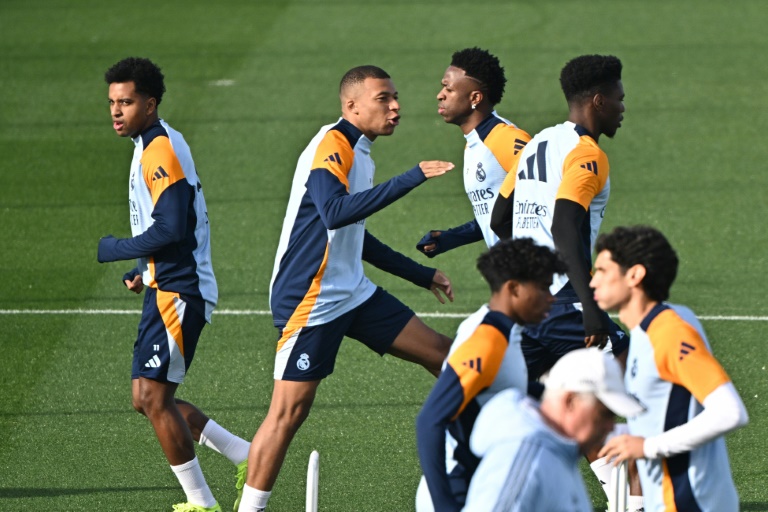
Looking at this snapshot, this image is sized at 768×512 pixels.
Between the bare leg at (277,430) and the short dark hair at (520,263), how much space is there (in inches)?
75.3

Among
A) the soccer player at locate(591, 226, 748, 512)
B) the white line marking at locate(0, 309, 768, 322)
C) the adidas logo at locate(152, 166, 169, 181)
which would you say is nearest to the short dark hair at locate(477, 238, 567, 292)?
the soccer player at locate(591, 226, 748, 512)

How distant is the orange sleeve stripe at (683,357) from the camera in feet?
13.9

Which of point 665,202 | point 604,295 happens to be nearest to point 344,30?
Result: point 665,202

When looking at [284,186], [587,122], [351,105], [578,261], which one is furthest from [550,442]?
[284,186]

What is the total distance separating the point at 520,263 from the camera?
4.49 metres

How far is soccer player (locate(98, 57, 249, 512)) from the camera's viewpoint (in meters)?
6.36

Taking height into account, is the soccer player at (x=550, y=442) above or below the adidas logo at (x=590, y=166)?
below

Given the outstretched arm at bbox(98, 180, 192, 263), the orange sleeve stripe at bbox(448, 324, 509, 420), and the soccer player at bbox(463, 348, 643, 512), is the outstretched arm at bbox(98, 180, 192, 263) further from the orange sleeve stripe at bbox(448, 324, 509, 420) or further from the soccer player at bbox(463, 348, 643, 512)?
the soccer player at bbox(463, 348, 643, 512)

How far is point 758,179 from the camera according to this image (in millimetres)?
12977

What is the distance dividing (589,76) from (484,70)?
1010 millimetres

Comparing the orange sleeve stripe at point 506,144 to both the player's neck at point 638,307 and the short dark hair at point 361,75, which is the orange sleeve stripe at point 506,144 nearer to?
the short dark hair at point 361,75

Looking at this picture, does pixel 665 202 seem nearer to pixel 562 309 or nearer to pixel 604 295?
pixel 562 309

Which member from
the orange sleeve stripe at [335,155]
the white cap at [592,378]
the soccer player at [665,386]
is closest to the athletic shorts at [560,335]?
the orange sleeve stripe at [335,155]

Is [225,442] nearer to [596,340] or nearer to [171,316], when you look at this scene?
[171,316]
